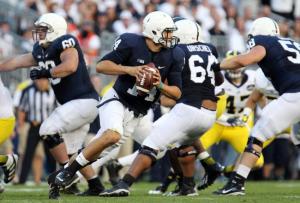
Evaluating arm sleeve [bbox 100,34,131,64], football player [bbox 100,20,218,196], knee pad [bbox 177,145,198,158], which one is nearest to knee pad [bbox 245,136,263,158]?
football player [bbox 100,20,218,196]

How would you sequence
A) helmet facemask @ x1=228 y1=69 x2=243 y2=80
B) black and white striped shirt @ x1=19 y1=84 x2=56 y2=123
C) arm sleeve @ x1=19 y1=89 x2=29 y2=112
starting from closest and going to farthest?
helmet facemask @ x1=228 y1=69 x2=243 y2=80, black and white striped shirt @ x1=19 y1=84 x2=56 y2=123, arm sleeve @ x1=19 y1=89 x2=29 y2=112

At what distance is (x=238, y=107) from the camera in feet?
40.7

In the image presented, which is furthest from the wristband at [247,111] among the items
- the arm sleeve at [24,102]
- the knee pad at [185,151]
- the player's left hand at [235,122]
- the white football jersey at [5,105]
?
the arm sleeve at [24,102]

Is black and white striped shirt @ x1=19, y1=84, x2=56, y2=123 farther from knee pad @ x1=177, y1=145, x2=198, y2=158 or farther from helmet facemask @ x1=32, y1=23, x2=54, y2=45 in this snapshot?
knee pad @ x1=177, y1=145, x2=198, y2=158

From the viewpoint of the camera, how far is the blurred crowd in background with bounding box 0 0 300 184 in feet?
53.3

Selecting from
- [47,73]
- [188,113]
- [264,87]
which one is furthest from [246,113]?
[47,73]

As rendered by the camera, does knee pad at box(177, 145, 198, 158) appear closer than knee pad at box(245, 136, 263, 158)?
No

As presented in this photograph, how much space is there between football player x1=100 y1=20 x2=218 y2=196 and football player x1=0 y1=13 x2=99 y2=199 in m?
0.81

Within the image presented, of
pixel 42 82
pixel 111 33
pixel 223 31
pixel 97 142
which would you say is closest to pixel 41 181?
pixel 42 82

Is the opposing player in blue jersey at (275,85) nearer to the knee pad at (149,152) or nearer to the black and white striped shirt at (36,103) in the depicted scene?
the knee pad at (149,152)

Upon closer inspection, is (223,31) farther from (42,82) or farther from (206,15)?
(42,82)

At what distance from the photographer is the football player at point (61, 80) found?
32.9ft

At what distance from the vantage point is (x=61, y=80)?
1023 cm

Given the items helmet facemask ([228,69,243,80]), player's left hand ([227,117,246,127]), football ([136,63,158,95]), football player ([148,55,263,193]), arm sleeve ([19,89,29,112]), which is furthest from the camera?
arm sleeve ([19,89,29,112])
